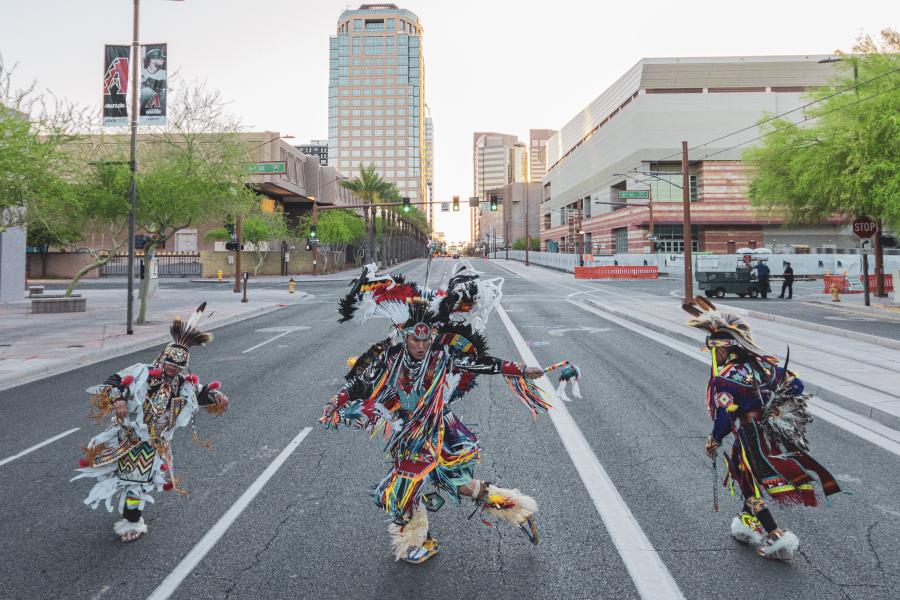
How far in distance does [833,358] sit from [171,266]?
2410 inches

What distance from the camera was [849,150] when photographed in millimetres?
21688

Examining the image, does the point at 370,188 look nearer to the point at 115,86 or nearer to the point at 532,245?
the point at 115,86

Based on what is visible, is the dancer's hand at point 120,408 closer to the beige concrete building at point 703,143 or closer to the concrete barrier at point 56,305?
the concrete barrier at point 56,305

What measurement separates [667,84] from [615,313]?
6479 cm

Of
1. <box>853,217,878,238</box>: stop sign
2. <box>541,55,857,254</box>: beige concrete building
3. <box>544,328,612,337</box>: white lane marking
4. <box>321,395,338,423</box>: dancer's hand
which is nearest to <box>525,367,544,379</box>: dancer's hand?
<box>321,395,338,423</box>: dancer's hand

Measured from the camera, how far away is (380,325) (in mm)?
18359

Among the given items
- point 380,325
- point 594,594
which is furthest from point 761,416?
point 380,325

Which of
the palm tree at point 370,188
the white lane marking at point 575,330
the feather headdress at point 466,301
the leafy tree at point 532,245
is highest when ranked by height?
the leafy tree at point 532,245

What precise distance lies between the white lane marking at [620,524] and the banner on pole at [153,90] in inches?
555

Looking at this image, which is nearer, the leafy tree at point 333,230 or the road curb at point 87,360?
the road curb at point 87,360

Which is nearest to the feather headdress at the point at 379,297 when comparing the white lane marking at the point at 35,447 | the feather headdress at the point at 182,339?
the feather headdress at the point at 182,339

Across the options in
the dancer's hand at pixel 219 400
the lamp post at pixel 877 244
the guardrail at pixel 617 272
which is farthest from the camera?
the guardrail at pixel 617 272

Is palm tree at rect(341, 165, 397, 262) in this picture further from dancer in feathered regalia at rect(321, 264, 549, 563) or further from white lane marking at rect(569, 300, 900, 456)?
dancer in feathered regalia at rect(321, 264, 549, 563)

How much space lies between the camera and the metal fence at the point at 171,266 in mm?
57312
